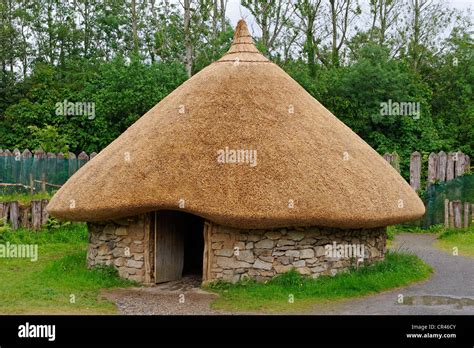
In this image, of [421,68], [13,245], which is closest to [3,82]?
[13,245]

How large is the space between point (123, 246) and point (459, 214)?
43.3ft

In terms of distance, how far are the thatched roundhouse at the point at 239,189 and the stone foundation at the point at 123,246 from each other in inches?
0.9

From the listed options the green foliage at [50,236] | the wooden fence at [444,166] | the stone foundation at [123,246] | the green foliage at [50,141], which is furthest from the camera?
the green foliage at [50,141]

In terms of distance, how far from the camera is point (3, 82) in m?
36.5

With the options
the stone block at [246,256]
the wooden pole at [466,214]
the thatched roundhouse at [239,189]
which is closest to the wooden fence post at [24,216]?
the thatched roundhouse at [239,189]

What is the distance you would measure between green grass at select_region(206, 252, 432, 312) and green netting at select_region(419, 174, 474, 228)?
10132 mm

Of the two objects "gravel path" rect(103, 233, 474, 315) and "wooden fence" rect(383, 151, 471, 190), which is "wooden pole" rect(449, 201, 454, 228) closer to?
"wooden fence" rect(383, 151, 471, 190)

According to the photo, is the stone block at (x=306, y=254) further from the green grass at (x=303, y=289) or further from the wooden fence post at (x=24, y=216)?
the wooden fence post at (x=24, y=216)

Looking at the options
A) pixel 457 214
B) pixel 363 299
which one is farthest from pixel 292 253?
pixel 457 214

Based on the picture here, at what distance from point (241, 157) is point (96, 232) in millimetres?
4001

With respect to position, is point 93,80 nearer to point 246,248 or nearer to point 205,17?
point 205,17

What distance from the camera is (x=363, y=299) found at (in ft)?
43.3

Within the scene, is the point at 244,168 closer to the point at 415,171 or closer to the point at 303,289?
the point at 303,289

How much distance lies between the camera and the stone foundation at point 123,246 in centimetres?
1455
